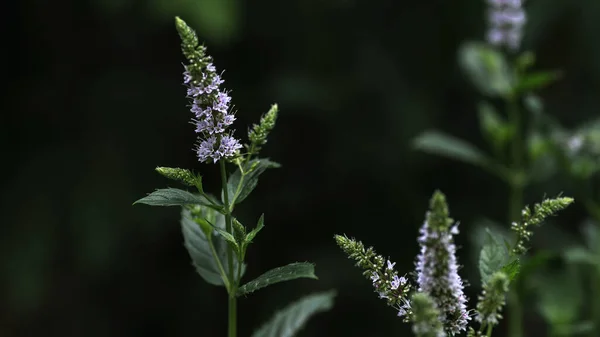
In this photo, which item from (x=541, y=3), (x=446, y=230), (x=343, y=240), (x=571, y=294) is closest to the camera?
(x=446, y=230)

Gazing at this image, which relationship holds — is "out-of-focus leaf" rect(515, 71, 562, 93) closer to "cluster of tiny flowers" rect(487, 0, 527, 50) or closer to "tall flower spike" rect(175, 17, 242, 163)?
"cluster of tiny flowers" rect(487, 0, 527, 50)

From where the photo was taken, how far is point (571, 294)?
218cm

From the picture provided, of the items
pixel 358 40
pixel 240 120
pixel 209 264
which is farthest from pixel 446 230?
pixel 358 40

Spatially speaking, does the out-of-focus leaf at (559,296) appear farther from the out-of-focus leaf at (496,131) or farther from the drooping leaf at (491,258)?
the drooping leaf at (491,258)

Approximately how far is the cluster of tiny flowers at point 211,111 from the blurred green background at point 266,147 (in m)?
2.78

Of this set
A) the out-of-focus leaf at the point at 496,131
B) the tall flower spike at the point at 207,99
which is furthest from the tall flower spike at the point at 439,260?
the out-of-focus leaf at the point at 496,131

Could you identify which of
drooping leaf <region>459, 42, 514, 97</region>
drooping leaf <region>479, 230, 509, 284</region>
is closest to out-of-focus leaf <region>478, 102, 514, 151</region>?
drooping leaf <region>459, 42, 514, 97</region>

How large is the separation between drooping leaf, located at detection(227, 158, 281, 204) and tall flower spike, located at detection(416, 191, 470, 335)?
0.39m

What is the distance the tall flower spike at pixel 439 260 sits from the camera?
953 millimetres

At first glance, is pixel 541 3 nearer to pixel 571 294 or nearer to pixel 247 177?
pixel 571 294

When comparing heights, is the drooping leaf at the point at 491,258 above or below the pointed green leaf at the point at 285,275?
above

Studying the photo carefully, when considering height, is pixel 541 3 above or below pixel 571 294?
above

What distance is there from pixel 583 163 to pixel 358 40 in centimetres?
210

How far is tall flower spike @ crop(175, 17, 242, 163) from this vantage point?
113 cm
